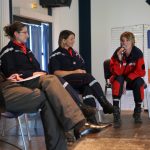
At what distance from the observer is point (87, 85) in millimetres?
4125

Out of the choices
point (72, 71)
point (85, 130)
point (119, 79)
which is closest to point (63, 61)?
point (72, 71)

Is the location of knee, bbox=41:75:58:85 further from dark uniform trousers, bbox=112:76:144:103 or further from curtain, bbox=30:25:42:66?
curtain, bbox=30:25:42:66

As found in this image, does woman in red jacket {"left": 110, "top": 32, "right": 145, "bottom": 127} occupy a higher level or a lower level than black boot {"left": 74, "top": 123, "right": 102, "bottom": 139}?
higher

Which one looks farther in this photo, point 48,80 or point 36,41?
point 36,41

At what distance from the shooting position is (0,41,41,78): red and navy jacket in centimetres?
351

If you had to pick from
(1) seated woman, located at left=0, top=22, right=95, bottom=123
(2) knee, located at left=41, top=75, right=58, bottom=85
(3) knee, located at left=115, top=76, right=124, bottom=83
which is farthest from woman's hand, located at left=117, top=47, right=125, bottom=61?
(2) knee, located at left=41, top=75, right=58, bottom=85

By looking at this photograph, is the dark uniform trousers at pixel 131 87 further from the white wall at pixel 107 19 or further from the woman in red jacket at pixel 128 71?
the white wall at pixel 107 19

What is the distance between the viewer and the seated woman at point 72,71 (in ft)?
13.4

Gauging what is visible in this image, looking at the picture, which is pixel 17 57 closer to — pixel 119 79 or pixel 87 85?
pixel 87 85

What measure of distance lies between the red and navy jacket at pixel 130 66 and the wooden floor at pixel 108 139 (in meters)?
0.64

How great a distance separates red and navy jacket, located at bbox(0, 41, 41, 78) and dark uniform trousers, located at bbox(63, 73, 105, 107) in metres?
0.54

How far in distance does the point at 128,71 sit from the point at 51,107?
80.6 inches

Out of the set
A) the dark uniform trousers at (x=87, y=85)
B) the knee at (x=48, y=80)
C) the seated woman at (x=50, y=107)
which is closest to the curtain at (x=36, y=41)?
the dark uniform trousers at (x=87, y=85)

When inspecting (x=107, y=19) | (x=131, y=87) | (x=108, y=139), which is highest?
(x=107, y=19)
